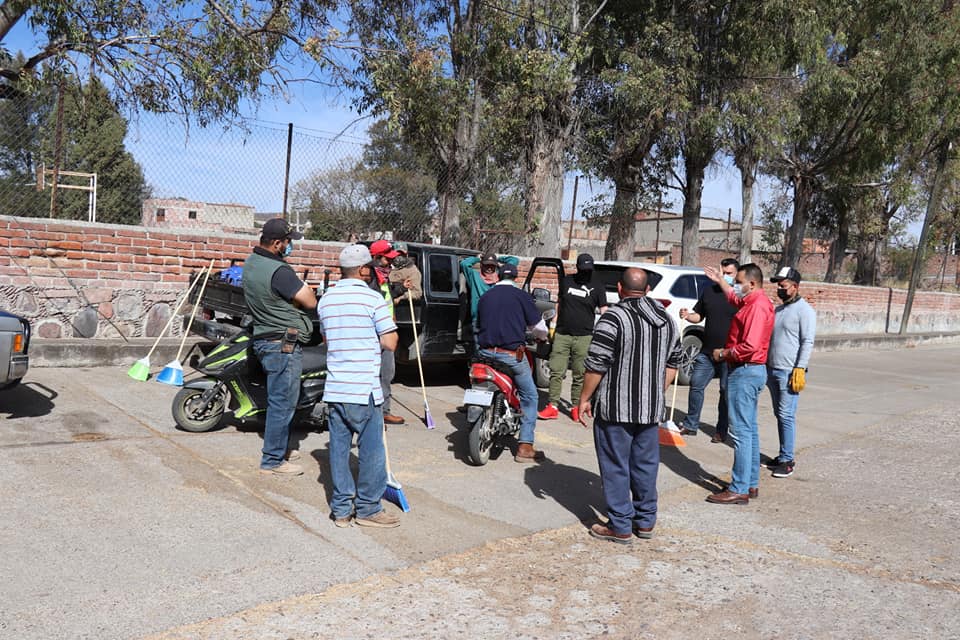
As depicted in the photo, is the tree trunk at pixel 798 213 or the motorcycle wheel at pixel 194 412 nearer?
the motorcycle wheel at pixel 194 412

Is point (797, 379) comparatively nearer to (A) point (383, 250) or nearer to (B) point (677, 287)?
(A) point (383, 250)

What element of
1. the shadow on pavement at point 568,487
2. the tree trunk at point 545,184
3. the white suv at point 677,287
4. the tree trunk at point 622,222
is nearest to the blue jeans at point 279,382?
the shadow on pavement at point 568,487

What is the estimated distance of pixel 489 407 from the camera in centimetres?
697

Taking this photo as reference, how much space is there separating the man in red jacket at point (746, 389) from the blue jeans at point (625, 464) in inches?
52.4

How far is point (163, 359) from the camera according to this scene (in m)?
10.1

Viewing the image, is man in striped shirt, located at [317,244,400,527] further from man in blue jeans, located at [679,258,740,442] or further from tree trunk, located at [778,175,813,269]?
tree trunk, located at [778,175,813,269]

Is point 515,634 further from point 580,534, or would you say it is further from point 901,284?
point 901,284

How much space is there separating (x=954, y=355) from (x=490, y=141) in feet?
52.4

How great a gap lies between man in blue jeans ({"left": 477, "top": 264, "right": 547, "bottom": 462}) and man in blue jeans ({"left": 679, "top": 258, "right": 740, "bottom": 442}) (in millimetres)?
2198

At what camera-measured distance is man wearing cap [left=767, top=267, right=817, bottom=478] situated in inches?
284

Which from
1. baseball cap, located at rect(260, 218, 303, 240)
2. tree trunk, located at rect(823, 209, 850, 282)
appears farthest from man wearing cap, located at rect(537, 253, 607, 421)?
tree trunk, located at rect(823, 209, 850, 282)

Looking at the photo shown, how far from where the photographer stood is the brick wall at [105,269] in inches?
385

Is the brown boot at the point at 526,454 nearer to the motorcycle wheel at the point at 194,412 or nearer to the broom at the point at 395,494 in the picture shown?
the broom at the point at 395,494

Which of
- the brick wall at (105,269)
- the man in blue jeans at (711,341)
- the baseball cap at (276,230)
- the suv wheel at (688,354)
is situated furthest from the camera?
the suv wheel at (688,354)
